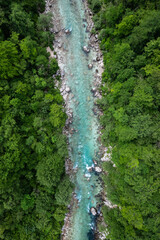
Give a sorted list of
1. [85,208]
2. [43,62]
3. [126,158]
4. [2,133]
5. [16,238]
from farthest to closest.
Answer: [85,208]
[43,62]
[16,238]
[126,158]
[2,133]

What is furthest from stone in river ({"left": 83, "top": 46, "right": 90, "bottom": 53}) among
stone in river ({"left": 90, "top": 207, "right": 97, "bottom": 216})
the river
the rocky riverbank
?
stone in river ({"left": 90, "top": 207, "right": 97, "bottom": 216})

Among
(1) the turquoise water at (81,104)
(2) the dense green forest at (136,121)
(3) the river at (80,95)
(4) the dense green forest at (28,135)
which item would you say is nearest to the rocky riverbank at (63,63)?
(3) the river at (80,95)

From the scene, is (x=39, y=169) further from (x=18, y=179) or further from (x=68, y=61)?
(x=68, y=61)

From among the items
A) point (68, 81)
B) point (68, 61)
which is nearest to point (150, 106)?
point (68, 81)

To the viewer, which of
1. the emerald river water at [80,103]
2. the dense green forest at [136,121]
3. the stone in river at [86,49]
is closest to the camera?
the dense green forest at [136,121]

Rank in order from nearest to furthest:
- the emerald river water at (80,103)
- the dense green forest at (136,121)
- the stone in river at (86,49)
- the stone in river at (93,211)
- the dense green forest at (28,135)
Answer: the dense green forest at (136,121)
the dense green forest at (28,135)
the stone in river at (93,211)
the emerald river water at (80,103)
the stone in river at (86,49)

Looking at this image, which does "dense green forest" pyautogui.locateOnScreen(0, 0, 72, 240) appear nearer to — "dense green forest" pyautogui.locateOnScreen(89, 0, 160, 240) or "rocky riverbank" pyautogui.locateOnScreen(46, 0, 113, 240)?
"rocky riverbank" pyautogui.locateOnScreen(46, 0, 113, 240)

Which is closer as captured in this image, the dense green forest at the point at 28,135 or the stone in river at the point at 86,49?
the dense green forest at the point at 28,135

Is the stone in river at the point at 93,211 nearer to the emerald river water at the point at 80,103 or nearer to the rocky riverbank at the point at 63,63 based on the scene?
the rocky riverbank at the point at 63,63
